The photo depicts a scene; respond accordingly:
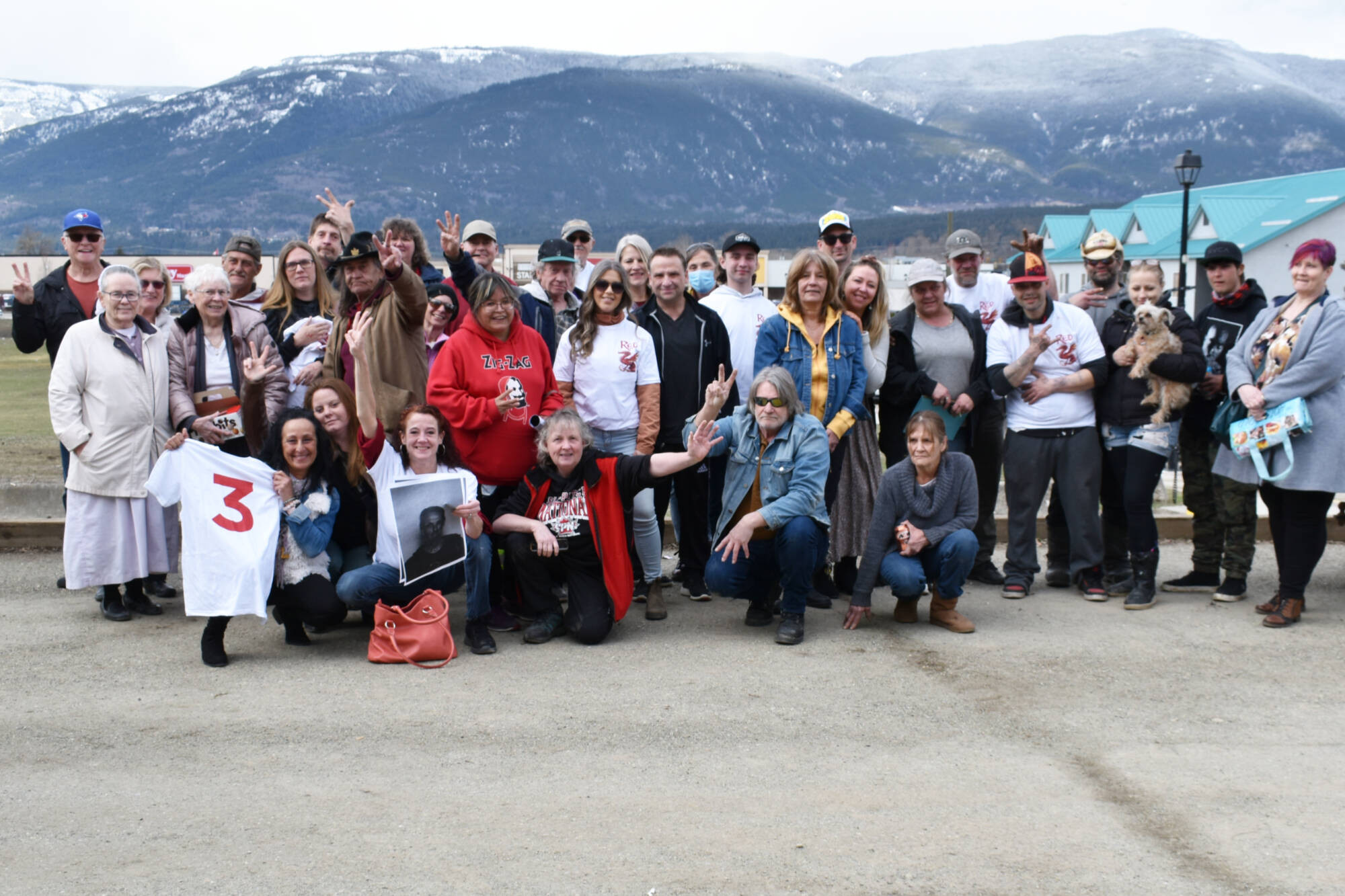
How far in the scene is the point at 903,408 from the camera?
6.96m

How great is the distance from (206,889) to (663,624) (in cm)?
331

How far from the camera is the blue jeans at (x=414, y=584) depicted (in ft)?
18.5

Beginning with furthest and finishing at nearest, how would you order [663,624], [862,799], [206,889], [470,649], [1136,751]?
[663,624] → [470,649] → [1136,751] → [862,799] → [206,889]

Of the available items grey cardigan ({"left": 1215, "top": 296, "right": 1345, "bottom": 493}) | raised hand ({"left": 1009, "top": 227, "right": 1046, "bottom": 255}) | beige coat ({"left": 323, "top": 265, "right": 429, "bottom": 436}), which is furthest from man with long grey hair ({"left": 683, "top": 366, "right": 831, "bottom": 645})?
grey cardigan ({"left": 1215, "top": 296, "right": 1345, "bottom": 493})

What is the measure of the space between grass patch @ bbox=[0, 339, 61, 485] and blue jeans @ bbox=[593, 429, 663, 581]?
563 cm

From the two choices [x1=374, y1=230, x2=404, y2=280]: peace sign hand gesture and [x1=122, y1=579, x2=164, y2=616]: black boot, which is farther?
[x1=122, y1=579, x2=164, y2=616]: black boot

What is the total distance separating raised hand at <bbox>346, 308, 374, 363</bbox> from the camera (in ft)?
19.0

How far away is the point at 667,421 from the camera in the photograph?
6582 mm

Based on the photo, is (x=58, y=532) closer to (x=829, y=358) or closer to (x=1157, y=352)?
A: (x=829, y=358)

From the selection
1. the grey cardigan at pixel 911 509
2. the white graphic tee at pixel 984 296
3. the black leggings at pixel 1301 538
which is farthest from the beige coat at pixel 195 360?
the black leggings at pixel 1301 538

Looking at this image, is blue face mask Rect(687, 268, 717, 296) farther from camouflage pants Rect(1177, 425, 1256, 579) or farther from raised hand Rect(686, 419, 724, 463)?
camouflage pants Rect(1177, 425, 1256, 579)

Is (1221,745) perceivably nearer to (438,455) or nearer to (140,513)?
(438,455)

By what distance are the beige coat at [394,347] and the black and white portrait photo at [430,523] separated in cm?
61

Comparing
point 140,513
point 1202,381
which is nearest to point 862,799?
point 1202,381
